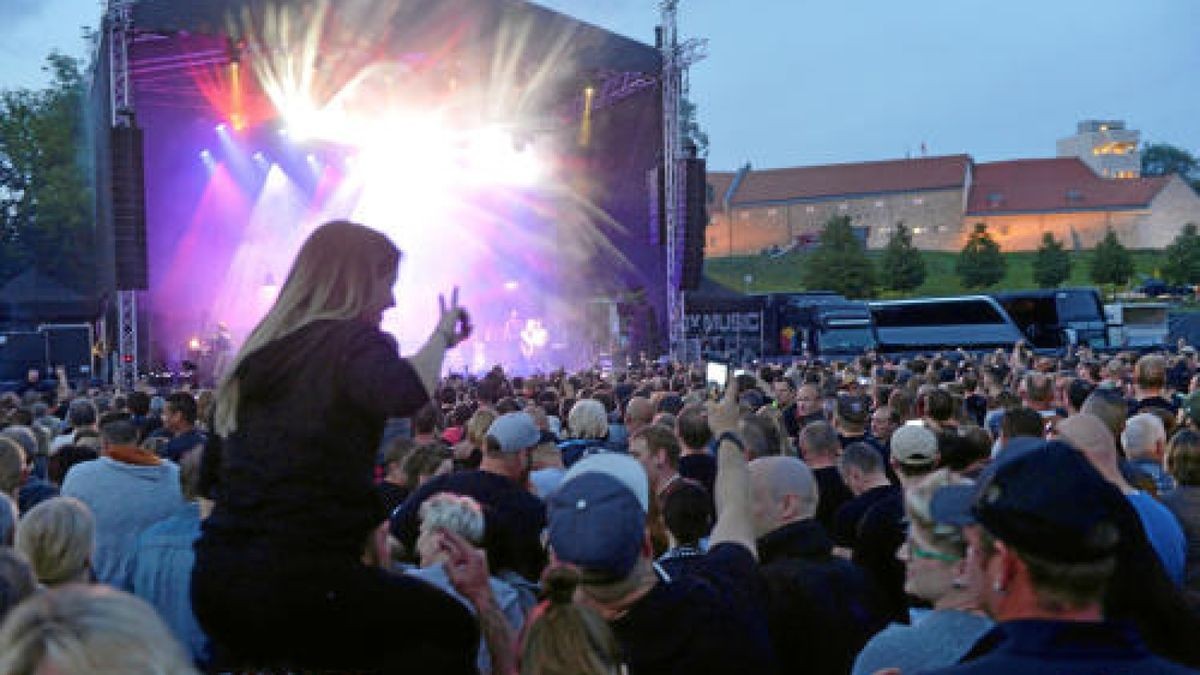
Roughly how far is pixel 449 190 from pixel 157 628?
87.9ft

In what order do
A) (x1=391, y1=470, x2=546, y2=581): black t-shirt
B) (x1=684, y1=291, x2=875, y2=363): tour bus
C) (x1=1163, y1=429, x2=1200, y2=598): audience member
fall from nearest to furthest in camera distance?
(x1=1163, y1=429, x2=1200, y2=598): audience member → (x1=391, y1=470, x2=546, y2=581): black t-shirt → (x1=684, y1=291, x2=875, y2=363): tour bus

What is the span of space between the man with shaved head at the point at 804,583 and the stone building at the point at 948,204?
287 feet

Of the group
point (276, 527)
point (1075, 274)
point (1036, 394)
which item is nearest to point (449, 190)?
point (1036, 394)

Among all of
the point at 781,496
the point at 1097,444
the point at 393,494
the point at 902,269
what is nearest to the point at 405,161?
the point at 393,494

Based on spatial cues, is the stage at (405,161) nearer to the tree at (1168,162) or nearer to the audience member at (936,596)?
the audience member at (936,596)

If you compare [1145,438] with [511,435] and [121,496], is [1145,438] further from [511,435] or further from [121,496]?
[121,496]

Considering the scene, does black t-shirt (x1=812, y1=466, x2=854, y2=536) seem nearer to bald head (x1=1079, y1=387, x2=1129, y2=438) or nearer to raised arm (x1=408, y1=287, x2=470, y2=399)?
bald head (x1=1079, y1=387, x2=1129, y2=438)

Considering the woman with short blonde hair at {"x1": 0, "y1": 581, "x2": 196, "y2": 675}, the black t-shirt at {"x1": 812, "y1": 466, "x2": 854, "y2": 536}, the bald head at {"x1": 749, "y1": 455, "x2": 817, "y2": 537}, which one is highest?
the woman with short blonde hair at {"x1": 0, "y1": 581, "x2": 196, "y2": 675}

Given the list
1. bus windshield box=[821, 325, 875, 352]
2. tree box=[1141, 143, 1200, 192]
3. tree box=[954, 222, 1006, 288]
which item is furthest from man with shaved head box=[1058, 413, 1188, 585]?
tree box=[1141, 143, 1200, 192]

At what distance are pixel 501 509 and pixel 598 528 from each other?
2.09 meters

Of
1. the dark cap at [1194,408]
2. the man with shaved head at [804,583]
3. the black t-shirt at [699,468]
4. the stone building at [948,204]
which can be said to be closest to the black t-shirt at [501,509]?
the man with shaved head at [804,583]

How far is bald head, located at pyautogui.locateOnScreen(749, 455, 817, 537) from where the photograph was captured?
3.76 m

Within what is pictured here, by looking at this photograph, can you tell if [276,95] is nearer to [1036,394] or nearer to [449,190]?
[449,190]

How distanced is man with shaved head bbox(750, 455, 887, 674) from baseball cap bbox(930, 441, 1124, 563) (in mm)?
1819
